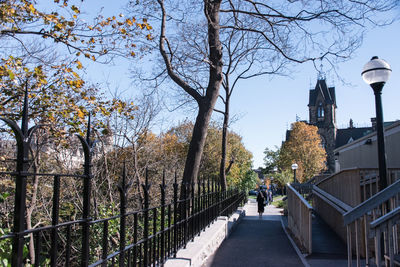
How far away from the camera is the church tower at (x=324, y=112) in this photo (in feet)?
253

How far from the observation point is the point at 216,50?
32.6 ft

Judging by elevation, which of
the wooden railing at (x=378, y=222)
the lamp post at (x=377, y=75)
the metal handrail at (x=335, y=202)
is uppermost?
the lamp post at (x=377, y=75)

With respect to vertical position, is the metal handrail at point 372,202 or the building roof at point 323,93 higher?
the building roof at point 323,93

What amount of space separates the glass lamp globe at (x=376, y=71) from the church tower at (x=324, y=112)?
72574 mm

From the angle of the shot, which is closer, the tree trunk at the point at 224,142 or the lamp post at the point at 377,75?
the lamp post at the point at 377,75

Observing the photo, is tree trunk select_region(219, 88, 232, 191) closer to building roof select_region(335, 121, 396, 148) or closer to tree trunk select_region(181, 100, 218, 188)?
tree trunk select_region(181, 100, 218, 188)

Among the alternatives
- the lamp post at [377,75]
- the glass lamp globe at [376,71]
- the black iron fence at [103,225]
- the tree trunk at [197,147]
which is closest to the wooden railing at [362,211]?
the lamp post at [377,75]

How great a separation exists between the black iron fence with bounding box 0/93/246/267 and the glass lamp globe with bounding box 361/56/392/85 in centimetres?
401

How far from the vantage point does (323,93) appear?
265 ft

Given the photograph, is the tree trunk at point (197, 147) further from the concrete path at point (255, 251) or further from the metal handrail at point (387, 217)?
the metal handrail at point (387, 217)

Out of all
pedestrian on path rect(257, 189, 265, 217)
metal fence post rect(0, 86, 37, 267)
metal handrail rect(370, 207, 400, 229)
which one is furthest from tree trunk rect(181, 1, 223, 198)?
pedestrian on path rect(257, 189, 265, 217)

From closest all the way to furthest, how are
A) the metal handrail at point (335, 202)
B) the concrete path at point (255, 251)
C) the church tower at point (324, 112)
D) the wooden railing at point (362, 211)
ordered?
the wooden railing at point (362, 211), the concrete path at point (255, 251), the metal handrail at point (335, 202), the church tower at point (324, 112)

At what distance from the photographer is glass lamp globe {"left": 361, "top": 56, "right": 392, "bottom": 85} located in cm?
656

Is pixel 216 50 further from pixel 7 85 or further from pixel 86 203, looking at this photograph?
pixel 86 203
